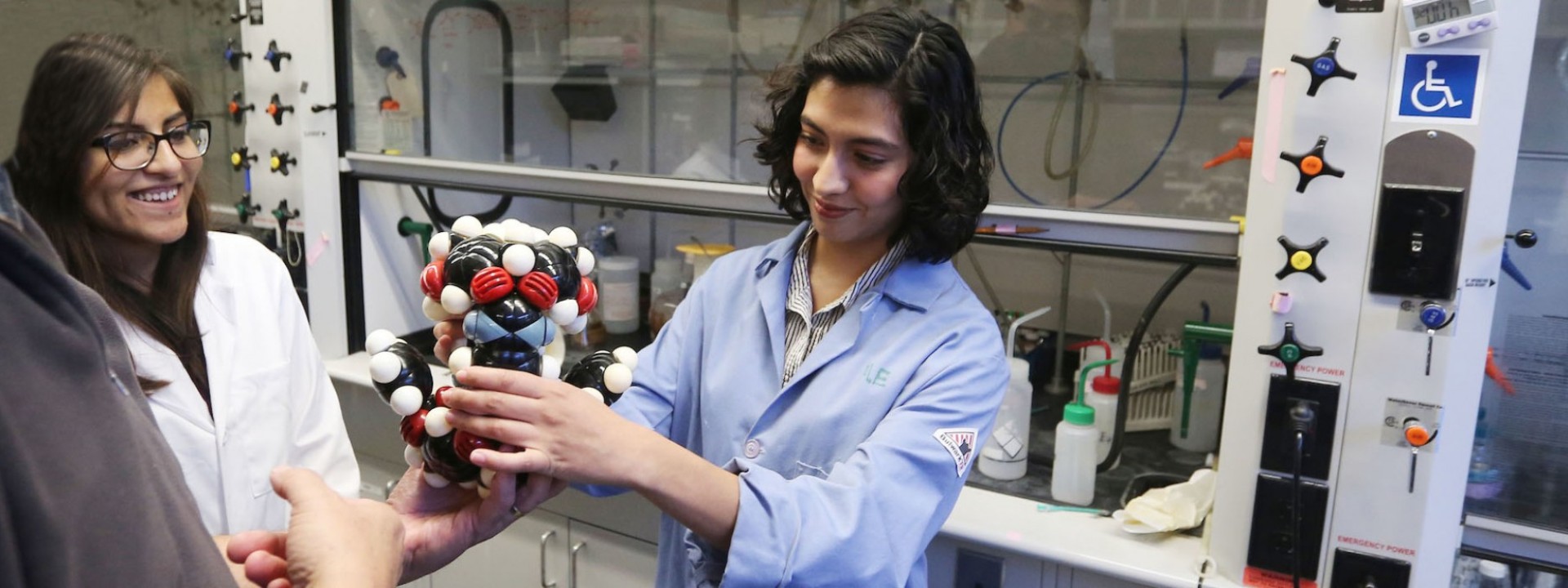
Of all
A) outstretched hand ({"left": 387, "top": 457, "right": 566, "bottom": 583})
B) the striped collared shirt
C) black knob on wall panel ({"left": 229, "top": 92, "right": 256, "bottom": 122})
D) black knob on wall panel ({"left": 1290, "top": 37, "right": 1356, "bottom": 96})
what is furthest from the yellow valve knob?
black knob on wall panel ({"left": 229, "top": 92, "right": 256, "bottom": 122})

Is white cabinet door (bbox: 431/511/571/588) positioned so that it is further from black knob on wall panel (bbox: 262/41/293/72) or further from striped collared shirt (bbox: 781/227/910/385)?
black knob on wall panel (bbox: 262/41/293/72)

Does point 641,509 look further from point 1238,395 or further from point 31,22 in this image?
point 31,22

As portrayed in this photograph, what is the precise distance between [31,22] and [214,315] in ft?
2.20

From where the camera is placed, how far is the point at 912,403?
109 cm

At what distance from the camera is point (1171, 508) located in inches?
63.1

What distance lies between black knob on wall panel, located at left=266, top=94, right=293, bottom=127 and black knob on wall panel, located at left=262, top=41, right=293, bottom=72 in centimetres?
7

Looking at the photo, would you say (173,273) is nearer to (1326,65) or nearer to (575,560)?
(575,560)

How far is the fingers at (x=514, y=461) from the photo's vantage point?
874 millimetres

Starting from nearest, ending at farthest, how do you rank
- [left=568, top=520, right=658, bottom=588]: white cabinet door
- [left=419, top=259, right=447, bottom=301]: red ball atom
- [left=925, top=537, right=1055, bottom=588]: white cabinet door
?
1. [left=419, top=259, right=447, bottom=301]: red ball atom
2. [left=925, top=537, right=1055, bottom=588]: white cabinet door
3. [left=568, top=520, right=658, bottom=588]: white cabinet door

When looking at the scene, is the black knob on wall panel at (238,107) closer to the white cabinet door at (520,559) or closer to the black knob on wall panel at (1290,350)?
the white cabinet door at (520,559)

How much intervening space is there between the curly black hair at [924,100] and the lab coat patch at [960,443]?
0.24 meters

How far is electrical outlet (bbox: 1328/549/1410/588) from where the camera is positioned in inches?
53.1

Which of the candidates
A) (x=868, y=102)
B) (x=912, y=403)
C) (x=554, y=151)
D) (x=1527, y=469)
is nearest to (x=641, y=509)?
(x=912, y=403)

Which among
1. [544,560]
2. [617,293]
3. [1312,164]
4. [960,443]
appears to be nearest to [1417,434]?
[1312,164]
